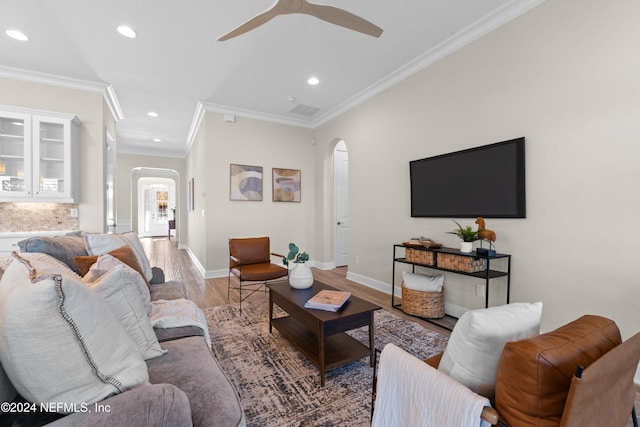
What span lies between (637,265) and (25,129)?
246 inches

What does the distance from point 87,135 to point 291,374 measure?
442cm

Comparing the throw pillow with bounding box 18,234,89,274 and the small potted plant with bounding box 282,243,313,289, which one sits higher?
the throw pillow with bounding box 18,234,89,274

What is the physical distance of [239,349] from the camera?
2.45 metres

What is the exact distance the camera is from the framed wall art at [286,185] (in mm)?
5562

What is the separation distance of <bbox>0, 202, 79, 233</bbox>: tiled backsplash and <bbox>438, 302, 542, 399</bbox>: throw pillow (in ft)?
16.7

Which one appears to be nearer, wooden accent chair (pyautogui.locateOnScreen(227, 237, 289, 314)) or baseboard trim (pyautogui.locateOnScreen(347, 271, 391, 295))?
wooden accent chair (pyautogui.locateOnScreen(227, 237, 289, 314))

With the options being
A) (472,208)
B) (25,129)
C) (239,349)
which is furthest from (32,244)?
(472,208)

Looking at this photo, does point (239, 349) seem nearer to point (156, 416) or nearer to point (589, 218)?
point (156, 416)

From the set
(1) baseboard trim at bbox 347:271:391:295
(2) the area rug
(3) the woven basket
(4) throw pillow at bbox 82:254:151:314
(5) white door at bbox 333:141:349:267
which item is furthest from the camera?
(5) white door at bbox 333:141:349:267

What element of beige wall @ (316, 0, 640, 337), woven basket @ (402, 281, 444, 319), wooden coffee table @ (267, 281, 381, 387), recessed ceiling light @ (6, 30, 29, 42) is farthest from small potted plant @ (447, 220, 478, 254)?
recessed ceiling light @ (6, 30, 29, 42)

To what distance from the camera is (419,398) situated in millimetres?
1069

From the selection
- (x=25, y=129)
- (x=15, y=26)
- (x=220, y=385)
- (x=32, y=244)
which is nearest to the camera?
(x=220, y=385)

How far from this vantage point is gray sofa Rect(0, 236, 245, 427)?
2.73ft

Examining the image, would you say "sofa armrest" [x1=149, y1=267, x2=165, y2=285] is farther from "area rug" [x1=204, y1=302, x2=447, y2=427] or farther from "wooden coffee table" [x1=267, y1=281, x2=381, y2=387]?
"wooden coffee table" [x1=267, y1=281, x2=381, y2=387]
